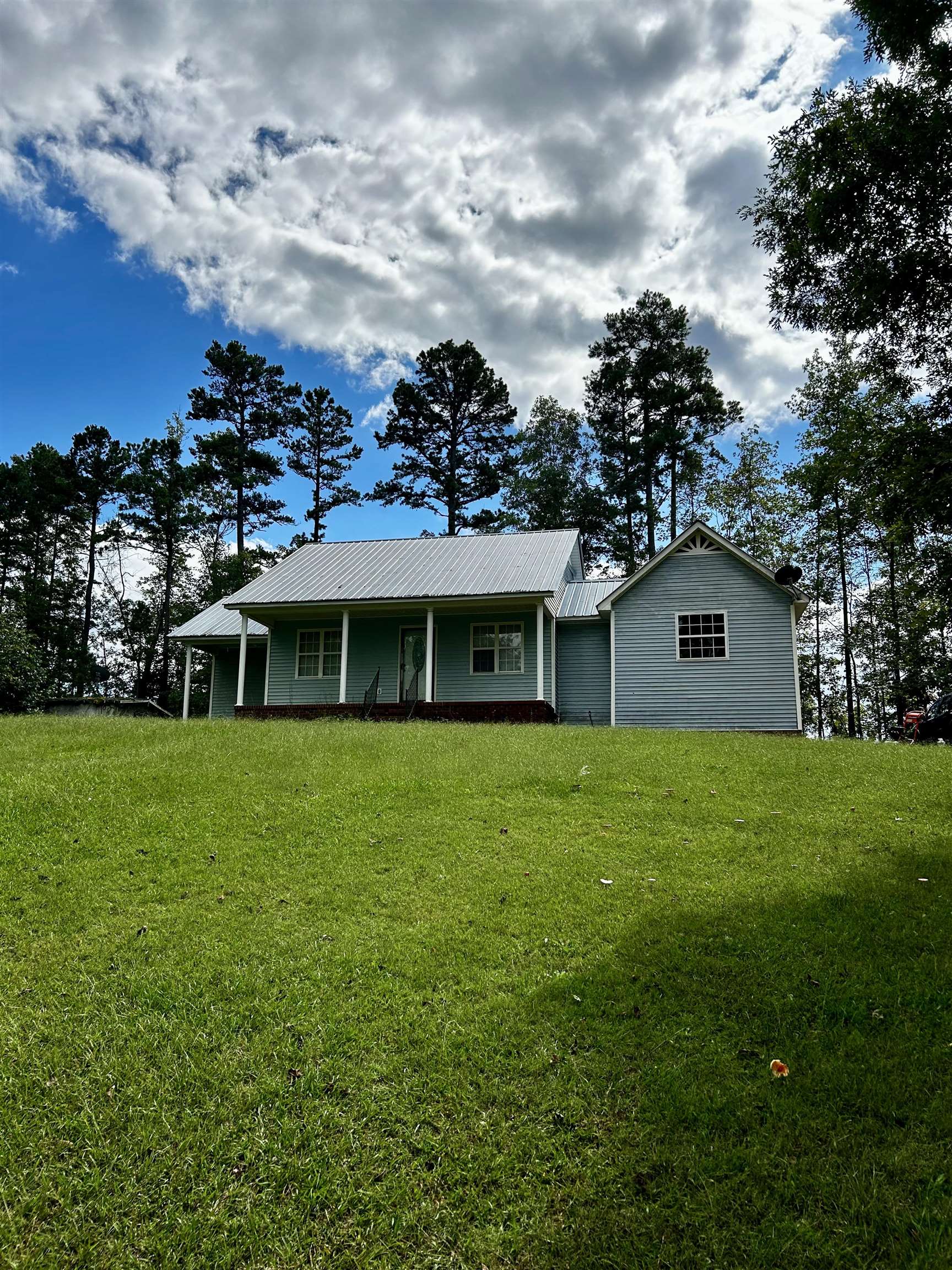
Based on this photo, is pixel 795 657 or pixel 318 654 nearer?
pixel 795 657

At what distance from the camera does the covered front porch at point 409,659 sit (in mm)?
17094

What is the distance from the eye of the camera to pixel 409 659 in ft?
62.2

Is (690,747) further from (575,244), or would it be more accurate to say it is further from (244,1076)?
(575,244)

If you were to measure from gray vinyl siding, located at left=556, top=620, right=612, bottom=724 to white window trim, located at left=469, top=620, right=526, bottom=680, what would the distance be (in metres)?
1.08

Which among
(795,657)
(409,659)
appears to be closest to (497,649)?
(409,659)

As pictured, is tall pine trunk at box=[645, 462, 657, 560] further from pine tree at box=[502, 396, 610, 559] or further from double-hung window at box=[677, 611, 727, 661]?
double-hung window at box=[677, 611, 727, 661]

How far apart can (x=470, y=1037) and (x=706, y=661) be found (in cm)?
1414

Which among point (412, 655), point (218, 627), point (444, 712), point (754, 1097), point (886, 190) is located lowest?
point (754, 1097)

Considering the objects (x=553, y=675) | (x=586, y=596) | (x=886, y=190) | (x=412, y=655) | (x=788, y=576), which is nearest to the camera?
(x=886, y=190)

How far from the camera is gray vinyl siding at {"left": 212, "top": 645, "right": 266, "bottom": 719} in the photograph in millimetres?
21000

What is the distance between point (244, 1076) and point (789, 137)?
30.6ft

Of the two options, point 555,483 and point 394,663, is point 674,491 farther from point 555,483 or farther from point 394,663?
point 394,663

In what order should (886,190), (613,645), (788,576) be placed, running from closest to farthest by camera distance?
(886,190) → (788,576) → (613,645)

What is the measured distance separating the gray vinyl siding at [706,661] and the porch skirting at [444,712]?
7.57ft
